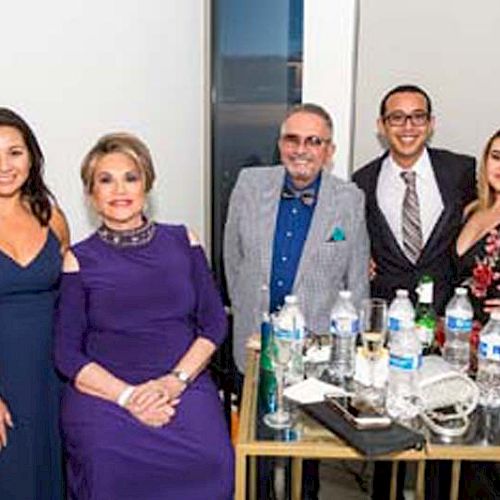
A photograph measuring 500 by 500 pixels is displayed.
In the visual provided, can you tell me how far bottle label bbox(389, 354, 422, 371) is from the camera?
1.88 meters

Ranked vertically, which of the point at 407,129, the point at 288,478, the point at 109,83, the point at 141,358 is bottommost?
the point at 288,478

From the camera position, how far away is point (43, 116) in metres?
2.84

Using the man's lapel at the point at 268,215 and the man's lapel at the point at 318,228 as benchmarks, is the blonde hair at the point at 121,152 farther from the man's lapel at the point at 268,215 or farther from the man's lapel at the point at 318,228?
the man's lapel at the point at 318,228

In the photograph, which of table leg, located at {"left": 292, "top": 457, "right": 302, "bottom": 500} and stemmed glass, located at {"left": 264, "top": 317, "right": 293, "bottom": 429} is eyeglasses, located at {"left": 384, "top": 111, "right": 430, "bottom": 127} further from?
table leg, located at {"left": 292, "top": 457, "right": 302, "bottom": 500}

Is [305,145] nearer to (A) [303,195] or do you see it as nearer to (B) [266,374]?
(A) [303,195]

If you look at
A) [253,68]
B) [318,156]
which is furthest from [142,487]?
[253,68]

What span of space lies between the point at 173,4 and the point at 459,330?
185cm

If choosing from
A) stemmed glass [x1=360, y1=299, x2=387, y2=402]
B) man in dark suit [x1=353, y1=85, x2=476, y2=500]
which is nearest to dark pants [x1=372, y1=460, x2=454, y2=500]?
man in dark suit [x1=353, y1=85, x2=476, y2=500]

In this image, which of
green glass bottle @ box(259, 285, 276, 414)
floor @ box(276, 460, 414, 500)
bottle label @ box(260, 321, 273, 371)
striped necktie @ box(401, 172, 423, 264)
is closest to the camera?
green glass bottle @ box(259, 285, 276, 414)

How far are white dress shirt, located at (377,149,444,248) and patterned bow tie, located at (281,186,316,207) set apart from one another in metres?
0.29

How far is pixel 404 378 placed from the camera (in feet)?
6.32

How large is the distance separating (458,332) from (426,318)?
146 millimetres

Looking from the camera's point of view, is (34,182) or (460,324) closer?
(460,324)

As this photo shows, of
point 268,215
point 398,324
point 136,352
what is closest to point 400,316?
point 398,324
